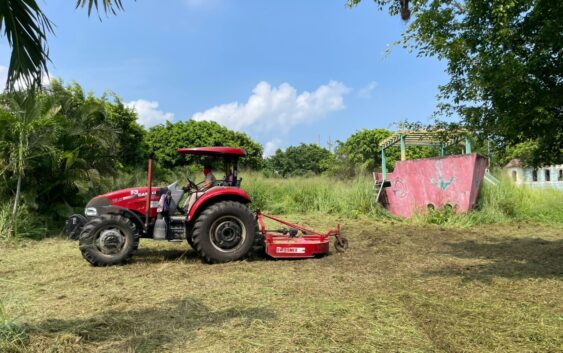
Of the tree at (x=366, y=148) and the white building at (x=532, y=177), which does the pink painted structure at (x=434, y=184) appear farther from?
the tree at (x=366, y=148)

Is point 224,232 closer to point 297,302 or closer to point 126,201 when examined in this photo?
point 126,201

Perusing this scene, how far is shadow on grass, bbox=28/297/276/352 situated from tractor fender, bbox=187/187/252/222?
2.41 m

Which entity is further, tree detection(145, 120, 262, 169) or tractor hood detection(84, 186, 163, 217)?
tree detection(145, 120, 262, 169)

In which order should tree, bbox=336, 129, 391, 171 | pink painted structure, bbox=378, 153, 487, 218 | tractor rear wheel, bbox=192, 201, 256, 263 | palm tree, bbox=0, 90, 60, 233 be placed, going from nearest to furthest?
tractor rear wheel, bbox=192, 201, 256, 263 < palm tree, bbox=0, 90, 60, 233 < pink painted structure, bbox=378, 153, 487, 218 < tree, bbox=336, 129, 391, 171

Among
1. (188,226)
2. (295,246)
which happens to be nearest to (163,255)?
(188,226)

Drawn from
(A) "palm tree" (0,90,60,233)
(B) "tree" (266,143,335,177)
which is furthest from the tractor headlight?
(B) "tree" (266,143,335,177)

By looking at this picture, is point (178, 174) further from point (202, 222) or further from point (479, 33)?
point (479, 33)

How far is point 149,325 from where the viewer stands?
4.00 meters

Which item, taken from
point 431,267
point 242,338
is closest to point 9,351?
point 242,338

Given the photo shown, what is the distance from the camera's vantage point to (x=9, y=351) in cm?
318

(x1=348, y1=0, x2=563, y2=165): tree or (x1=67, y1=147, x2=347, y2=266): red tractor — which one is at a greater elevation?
(x1=348, y1=0, x2=563, y2=165): tree

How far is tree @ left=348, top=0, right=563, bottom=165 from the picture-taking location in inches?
195

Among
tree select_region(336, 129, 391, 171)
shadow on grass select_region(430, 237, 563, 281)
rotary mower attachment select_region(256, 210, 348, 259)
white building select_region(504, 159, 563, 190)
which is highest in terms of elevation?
tree select_region(336, 129, 391, 171)

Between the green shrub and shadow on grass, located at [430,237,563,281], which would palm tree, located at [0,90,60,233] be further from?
shadow on grass, located at [430,237,563,281]
